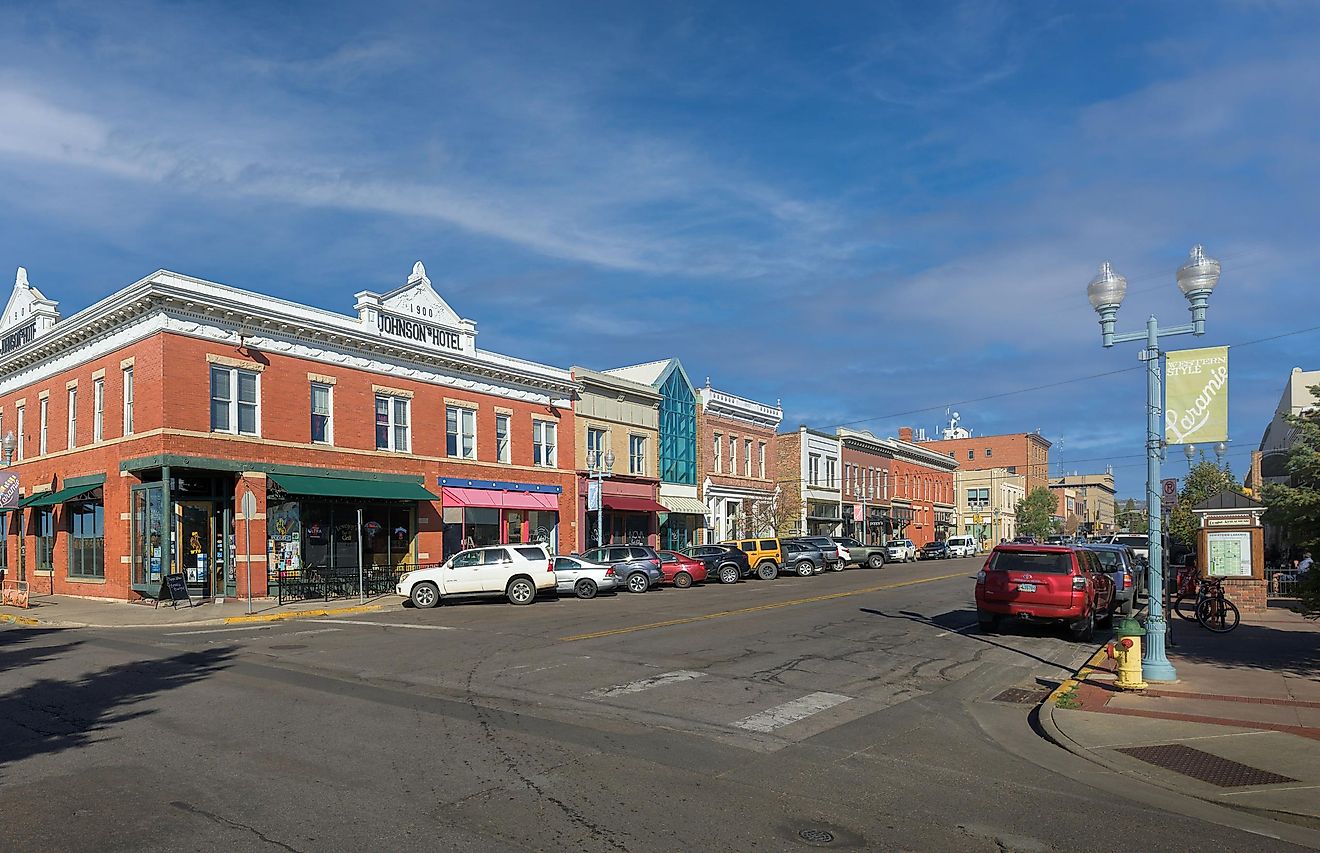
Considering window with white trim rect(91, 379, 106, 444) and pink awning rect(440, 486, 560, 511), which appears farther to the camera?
pink awning rect(440, 486, 560, 511)

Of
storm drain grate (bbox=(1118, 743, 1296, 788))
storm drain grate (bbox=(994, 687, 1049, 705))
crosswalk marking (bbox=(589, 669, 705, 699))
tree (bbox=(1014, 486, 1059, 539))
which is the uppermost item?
storm drain grate (bbox=(1118, 743, 1296, 788))

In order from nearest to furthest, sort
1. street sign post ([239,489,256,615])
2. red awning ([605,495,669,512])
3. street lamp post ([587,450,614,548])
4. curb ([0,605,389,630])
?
curb ([0,605,389,630]) < street sign post ([239,489,256,615]) < street lamp post ([587,450,614,548]) < red awning ([605,495,669,512])

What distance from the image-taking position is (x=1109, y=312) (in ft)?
43.5

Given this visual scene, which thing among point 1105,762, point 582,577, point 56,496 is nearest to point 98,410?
point 56,496

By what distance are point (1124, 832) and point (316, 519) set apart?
28.4 meters

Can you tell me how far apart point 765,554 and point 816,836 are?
34805 mm

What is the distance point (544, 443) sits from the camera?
4134 cm

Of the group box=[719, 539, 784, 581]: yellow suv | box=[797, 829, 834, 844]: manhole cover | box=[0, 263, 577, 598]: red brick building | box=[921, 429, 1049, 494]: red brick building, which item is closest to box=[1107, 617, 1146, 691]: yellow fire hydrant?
box=[797, 829, 834, 844]: manhole cover

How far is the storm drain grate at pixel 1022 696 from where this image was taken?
38.9ft

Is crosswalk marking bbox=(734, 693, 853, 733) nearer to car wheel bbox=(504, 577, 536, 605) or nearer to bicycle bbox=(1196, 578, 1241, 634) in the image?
bicycle bbox=(1196, 578, 1241, 634)

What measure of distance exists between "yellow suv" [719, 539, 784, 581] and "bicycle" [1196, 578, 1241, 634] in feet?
74.4

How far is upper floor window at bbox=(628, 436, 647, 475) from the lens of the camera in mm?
46312

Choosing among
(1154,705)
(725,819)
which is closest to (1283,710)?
(1154,705)

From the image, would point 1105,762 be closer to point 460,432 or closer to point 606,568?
point 606,568
